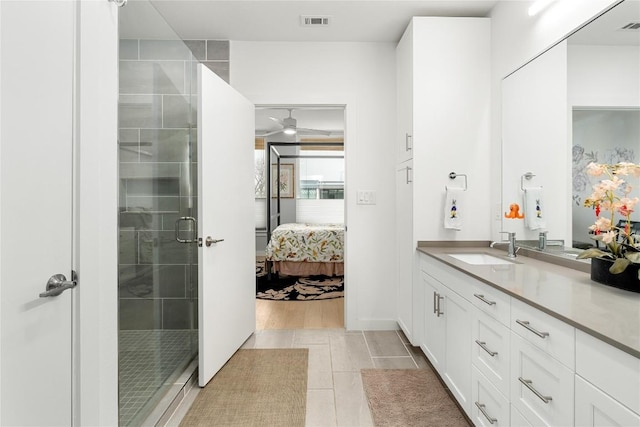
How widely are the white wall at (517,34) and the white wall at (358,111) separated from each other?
2.70ft

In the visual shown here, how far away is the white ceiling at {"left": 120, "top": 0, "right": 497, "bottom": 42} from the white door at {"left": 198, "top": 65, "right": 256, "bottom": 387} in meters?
0.60

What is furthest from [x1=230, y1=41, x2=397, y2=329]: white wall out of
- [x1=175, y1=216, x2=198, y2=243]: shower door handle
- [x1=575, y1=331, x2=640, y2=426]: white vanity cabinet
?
[x1=575, y1=331, x2=640, y2=426]: white vanity cabinet

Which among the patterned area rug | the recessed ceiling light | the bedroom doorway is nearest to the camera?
the recessed ceiling light

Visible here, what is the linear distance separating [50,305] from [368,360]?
197 centimetres

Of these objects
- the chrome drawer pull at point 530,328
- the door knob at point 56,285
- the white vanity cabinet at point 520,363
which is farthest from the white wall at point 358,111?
the door knob at point 56,285

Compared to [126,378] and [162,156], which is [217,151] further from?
[126,378]

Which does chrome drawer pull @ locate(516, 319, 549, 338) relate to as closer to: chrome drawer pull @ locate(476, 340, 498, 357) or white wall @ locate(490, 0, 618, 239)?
chrome drawer pull @ locate(476, 340, 498, 357)

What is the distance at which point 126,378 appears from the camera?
1610mm

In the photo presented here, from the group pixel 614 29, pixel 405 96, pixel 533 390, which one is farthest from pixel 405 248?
pixel 614 29

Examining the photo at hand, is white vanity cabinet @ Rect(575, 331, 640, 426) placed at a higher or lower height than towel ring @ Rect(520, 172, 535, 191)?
lower

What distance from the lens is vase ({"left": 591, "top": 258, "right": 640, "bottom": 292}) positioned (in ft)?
4.09

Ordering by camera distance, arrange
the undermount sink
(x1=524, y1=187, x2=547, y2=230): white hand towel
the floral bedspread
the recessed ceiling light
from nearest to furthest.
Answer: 1. the recessed ceiling light
2. (x1=524, y1=187, x2=547, y2=230): white hand towel
3. the undermount sink
4. the floral bedspread

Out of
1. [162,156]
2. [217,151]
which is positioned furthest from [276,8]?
[162,156]

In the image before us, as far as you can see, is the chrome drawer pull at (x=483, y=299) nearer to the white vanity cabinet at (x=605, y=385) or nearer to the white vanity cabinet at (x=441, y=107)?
the white vanity cabinet at (x=605, y=385)
